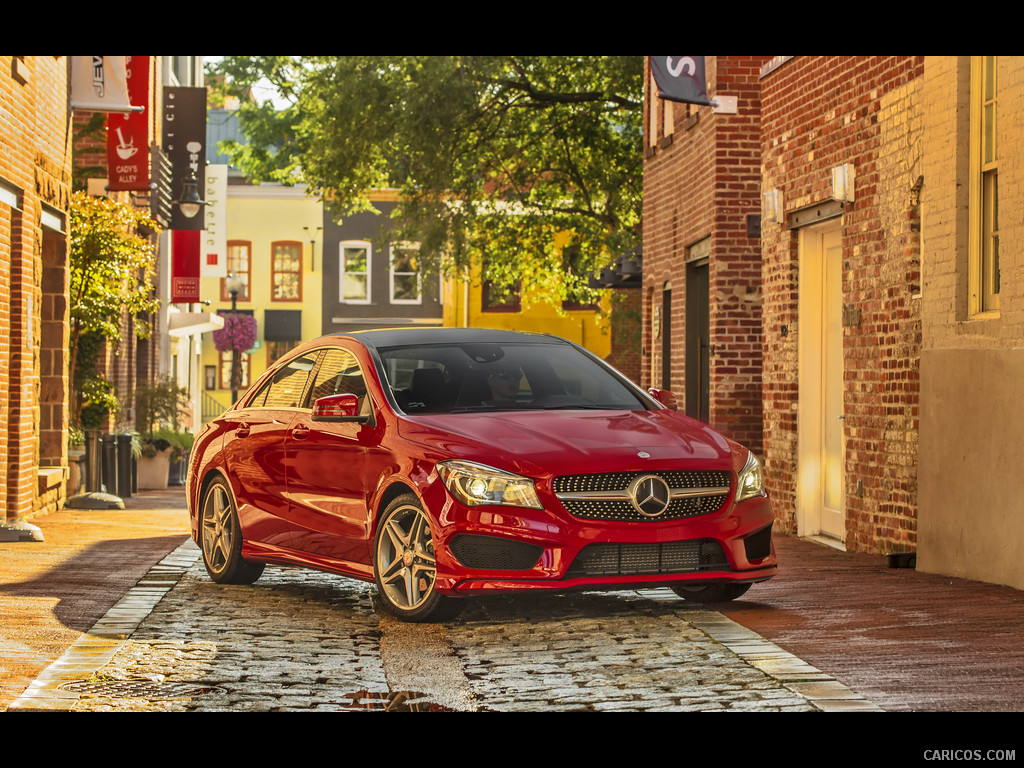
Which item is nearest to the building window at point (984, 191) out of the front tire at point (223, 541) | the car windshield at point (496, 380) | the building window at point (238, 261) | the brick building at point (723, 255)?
the car windshield at point (496, 380)

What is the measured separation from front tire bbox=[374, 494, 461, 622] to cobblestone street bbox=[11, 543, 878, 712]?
12 cm

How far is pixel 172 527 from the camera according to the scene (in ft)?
49.6

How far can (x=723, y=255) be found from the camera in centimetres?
1670

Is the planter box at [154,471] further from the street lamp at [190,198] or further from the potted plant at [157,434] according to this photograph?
the street lamp at [190,198]

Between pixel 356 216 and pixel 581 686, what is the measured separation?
43.7m

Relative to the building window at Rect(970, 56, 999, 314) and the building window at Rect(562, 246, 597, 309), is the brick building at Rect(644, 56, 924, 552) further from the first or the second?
the building window at Rect(562, 246, 597, 309)

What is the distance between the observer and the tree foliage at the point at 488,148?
88.2 feet

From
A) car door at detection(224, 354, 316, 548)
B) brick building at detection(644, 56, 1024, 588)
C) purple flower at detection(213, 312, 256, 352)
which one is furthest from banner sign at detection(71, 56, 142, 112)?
purple flower at detection(213, 312, 256, 352)

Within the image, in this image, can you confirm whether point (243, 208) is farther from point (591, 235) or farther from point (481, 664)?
point (481, 664)

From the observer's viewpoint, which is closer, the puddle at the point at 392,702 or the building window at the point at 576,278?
the puddle at the point at 392,702

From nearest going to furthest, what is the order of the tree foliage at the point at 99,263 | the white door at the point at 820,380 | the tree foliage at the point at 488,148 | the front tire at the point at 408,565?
the front tire at the point at 408,565 < the white door at the point at 820,380 < the tree foliage at the point at 99,263 < the tree foliage at the point at 488,148

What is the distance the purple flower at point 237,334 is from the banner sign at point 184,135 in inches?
796

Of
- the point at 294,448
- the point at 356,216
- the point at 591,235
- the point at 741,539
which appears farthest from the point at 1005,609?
the point at 356,216

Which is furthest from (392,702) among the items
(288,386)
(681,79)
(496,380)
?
(681,79)
